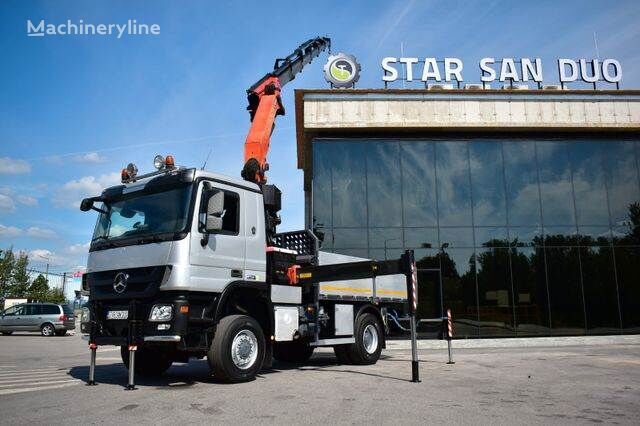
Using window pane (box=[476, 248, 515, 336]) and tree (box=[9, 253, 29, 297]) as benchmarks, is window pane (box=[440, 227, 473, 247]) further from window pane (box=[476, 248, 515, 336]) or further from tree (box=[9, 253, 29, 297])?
tree (box=[9, 253, 29, 297])

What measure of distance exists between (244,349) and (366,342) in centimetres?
389

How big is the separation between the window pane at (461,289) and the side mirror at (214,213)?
544 inches

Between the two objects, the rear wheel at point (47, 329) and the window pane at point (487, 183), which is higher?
the window pane at point (487, 183)

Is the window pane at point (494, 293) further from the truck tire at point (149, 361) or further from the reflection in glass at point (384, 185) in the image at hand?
the truck tire at point (149, 361)

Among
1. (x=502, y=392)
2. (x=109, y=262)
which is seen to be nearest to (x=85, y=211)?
(x=109, y=262)

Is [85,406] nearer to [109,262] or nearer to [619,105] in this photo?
[109,262]

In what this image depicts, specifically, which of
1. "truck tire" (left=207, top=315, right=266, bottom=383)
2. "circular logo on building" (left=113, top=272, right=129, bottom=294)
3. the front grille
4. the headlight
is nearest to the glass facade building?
"truck tire" (left=207, top=315, right=266, bottom=383)

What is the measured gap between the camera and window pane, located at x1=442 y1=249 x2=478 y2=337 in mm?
19266

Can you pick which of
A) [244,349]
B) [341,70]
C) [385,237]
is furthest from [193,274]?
[341,70]

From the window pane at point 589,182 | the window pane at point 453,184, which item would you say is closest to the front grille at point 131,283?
the window pane at point 453,184

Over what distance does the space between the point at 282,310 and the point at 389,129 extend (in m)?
12.9

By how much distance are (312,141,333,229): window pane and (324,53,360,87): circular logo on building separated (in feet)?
8.61

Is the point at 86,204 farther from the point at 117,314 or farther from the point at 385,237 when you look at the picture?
the point at 385,237

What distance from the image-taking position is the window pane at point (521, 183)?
65.5 ft
